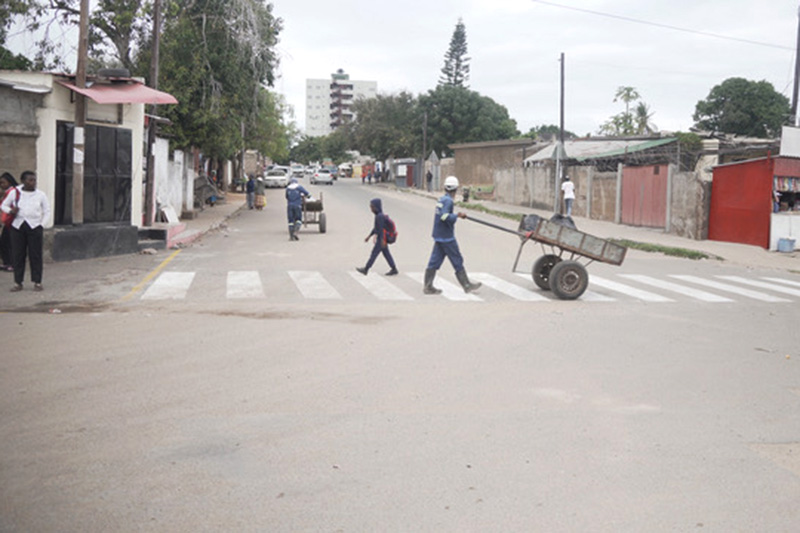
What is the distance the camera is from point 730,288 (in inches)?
598

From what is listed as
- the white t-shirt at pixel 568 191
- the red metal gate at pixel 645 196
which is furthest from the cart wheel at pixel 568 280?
the white t-shirt at pixel 568 191

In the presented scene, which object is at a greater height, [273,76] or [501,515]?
[273,76]

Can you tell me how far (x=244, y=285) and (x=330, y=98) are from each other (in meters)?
176

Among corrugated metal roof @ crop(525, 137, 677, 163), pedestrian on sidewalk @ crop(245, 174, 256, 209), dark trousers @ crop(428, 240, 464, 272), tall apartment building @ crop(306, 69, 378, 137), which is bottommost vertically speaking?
dark trousers @ crop(428, 240, 464, 272)

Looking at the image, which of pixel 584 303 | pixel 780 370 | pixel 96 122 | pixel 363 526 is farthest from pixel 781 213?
pixel 363 526

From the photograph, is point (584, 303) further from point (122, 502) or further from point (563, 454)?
point (122, 502)

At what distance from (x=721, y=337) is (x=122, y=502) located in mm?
7894

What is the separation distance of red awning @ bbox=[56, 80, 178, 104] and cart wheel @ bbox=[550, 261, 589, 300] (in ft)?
30.3

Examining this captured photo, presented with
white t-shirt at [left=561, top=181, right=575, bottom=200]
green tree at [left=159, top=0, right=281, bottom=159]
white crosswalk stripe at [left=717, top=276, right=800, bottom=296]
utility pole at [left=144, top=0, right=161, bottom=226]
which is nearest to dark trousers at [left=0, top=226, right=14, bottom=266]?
utility pole at [left=144, top=0, right=161, bottom=226]

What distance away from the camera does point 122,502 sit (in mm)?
4445

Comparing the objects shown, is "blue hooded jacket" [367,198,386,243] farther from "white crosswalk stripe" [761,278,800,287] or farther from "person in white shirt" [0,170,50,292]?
"white crosswalk stripe" [761,278,800,287]

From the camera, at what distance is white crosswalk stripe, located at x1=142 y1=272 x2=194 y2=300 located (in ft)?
40.5

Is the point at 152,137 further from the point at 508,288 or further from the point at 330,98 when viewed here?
the point at 330,98

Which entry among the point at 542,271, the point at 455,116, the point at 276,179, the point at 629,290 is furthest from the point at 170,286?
the point at 455,116
